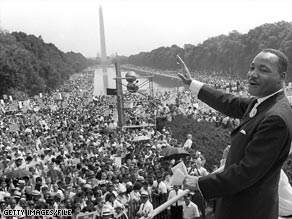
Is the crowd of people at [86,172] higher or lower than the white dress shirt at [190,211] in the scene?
lower

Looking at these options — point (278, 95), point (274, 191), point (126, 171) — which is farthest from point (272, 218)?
point (126, 171)

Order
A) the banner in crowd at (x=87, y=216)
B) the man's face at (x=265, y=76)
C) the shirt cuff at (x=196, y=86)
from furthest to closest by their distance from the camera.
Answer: the banner in crowd at (x=87, y=216) → the shirt cuff at (x=196, y=86) → the man's face at (x=265, y=76)

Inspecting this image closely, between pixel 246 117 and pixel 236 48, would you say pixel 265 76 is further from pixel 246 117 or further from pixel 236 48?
pixel 236 48

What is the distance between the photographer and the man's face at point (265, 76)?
2043mm

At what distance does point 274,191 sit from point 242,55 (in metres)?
74.0

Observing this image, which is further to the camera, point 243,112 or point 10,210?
point 10,210

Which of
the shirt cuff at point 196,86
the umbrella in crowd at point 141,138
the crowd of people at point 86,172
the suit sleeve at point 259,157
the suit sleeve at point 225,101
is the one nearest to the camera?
the suit sleeve at point 259,157

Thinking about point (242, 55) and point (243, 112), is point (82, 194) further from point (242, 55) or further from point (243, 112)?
point (242, 55)

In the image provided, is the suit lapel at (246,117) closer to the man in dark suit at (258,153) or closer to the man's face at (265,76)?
the man in dark suit at (258,153)

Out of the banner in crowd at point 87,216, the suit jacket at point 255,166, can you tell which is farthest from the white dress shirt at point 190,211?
the suit jacket at point 255,166

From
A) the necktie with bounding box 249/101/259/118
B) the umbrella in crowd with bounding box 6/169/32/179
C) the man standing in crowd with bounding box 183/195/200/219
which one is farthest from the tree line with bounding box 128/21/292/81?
the necktie with bounding box 249/101/259/118

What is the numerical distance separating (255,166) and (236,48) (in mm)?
77449

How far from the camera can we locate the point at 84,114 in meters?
25.6

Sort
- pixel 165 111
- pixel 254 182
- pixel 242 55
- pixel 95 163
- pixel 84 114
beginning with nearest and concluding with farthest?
pixel 254 182 → pixel 95 163 → pixel 165 111 → pixel 84 114 → pixel 242 55
